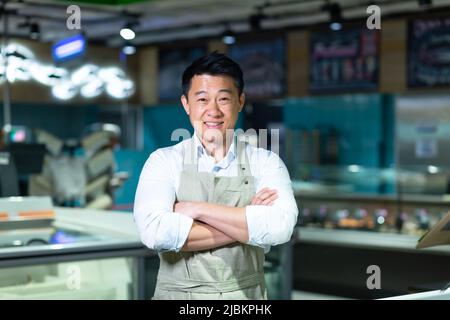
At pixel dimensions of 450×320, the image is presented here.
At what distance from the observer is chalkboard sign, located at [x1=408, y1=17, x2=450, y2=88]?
777 centimetres

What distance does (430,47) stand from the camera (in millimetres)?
7895

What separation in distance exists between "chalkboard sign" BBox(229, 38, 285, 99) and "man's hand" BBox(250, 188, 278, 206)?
7555 mm

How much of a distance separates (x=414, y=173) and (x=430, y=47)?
1558 millimetres

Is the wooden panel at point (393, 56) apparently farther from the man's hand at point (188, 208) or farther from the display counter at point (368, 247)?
the man's hand at point (188, 208)

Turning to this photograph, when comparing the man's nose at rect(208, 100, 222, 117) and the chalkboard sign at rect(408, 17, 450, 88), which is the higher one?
the chalkboard sign at rect(408, 17, 450, 88)

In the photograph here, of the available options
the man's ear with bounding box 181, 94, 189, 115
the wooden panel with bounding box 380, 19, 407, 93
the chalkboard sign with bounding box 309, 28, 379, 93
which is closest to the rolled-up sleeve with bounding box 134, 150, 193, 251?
the man's ear with bounding box 181, 94, 189, 115

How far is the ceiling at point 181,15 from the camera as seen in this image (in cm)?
795

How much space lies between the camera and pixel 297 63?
9141 millimetres

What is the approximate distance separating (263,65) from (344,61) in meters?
1.29

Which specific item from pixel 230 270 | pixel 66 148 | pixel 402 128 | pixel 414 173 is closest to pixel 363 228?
pixel 414 173

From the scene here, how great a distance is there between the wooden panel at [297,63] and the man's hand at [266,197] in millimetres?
7278

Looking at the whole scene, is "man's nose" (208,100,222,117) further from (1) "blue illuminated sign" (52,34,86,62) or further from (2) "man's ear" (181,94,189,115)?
(1) "blue illuminated sign" (52,34,86,62)

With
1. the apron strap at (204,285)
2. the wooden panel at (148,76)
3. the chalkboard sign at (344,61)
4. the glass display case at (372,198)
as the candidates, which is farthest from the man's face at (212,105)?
the wooden panel at (148,76)
